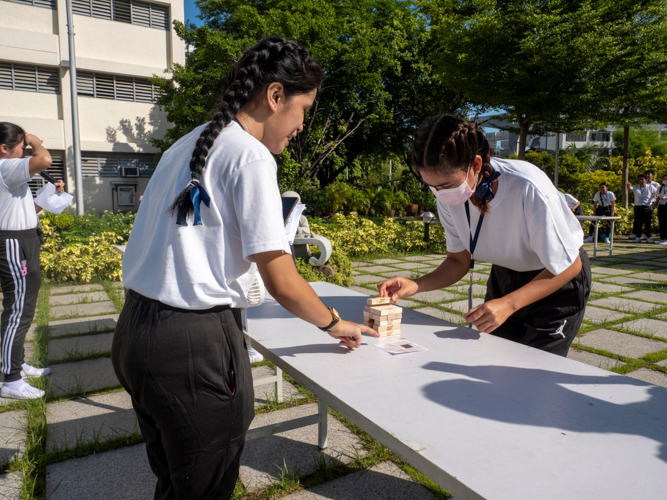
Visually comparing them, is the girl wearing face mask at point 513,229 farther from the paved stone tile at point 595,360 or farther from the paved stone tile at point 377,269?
the paved stone tile at point 377,269

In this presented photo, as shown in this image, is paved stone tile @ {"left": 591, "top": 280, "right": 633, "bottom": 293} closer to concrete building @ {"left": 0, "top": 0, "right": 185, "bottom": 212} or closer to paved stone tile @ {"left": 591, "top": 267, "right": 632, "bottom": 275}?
paved stone tile @ {"left": 591, "top": 267, "right": 632, "bottom": 275}

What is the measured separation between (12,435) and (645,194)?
1410 centimetres

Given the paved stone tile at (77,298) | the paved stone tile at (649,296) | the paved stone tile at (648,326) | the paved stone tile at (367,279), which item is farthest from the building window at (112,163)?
the paved stone tile at (648,326)

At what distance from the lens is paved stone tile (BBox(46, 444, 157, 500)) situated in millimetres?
2178

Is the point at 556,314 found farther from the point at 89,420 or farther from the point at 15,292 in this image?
the point at 15,292

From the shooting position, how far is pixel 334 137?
739 inches

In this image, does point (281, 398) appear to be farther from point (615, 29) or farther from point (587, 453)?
point (615, 29)

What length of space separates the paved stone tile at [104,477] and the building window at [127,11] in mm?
18355

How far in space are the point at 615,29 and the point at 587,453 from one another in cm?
1322

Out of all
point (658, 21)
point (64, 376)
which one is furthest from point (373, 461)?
point (658, 21)

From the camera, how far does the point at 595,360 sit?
3.88 m

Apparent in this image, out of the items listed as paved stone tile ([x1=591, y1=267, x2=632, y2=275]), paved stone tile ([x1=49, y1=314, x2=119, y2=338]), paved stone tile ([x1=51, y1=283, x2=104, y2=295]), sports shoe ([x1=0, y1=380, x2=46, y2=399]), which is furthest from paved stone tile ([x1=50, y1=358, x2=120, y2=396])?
paved stone tile ([x1=591, y1=267, x2=632, y2=275])

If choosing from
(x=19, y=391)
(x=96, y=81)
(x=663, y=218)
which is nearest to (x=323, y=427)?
(x=19, y=391)

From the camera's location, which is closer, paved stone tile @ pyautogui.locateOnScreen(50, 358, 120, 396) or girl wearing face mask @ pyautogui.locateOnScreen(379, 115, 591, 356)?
girl wearing face mask @ pyautogui.locateOnScreen(379, 115, 591, 356)
